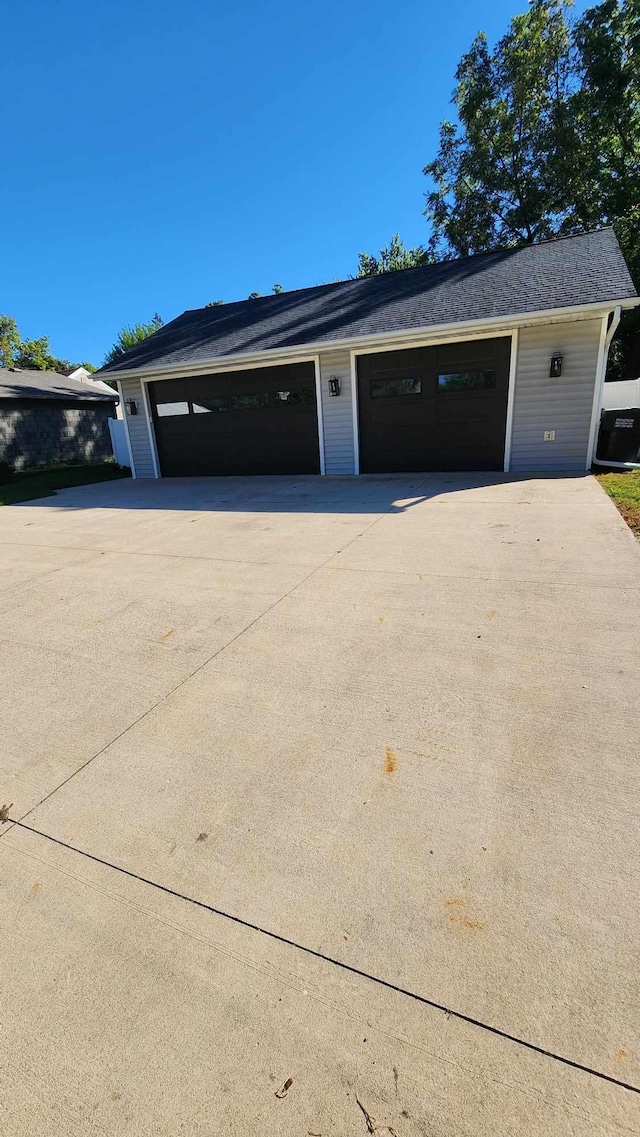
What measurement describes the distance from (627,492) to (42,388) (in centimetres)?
1914

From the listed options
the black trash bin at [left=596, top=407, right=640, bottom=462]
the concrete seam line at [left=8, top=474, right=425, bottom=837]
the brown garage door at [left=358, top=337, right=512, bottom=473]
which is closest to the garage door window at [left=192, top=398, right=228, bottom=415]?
the brown garage door at [left=358, top=337, right=512, bottom=473]

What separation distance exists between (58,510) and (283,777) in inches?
331

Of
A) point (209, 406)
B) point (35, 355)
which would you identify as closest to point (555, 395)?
point (209, 406)

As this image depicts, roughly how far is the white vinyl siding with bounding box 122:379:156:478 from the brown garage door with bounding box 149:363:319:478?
0.30 meters

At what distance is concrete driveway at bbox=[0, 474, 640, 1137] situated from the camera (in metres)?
1.06

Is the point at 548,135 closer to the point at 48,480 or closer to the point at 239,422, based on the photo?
the point at 239,422

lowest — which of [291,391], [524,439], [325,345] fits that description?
[524,439]

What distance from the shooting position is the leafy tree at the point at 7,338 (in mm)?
34031

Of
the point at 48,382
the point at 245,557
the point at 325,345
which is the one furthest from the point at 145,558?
the point at 48,382

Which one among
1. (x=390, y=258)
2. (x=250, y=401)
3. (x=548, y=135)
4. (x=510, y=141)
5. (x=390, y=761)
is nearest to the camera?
(x=390, y=761)

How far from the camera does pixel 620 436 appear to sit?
8195 mm

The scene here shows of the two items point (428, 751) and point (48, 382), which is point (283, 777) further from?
point (48, 382)

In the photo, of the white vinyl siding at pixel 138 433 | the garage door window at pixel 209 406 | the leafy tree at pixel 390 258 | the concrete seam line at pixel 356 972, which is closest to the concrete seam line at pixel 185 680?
the concrete seam line at pixel 356 972

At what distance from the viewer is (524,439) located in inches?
334
